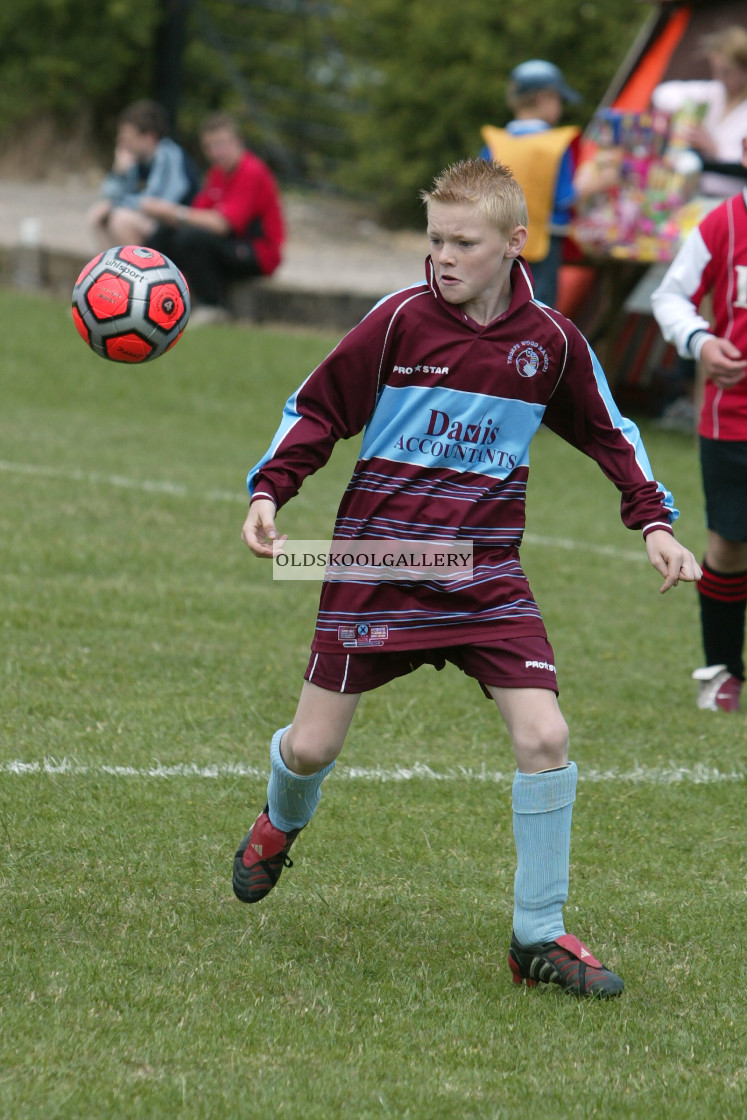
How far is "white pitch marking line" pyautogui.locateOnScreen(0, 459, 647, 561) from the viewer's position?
8.42m

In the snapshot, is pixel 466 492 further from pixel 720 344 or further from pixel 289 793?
pixel 720 344

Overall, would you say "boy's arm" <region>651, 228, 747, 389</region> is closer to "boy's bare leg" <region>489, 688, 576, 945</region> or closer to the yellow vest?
"boy's bare leg" <region>489, 688, 576, 945</region>

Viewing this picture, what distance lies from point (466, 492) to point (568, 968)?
1.10 meters

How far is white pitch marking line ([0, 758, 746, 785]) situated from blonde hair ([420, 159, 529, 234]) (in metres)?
1.96

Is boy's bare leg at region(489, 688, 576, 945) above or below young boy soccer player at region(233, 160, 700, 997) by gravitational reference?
below

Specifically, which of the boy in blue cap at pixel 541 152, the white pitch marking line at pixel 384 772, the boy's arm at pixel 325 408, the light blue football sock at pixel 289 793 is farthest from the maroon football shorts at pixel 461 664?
the boy in blue cap at pixel 541 152

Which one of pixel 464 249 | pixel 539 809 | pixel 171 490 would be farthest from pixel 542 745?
pixel 171 490

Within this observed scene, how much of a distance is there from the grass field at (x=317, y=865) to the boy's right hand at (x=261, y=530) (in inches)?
37.7

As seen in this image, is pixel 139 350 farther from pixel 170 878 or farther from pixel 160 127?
pixel 160 127

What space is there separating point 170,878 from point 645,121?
892 cm

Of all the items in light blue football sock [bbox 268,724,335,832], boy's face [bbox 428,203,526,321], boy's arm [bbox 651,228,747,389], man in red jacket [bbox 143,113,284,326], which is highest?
boy's face [bbox 428,203,526,321]

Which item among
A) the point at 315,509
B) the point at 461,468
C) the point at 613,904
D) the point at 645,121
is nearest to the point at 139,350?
the point at 461,468

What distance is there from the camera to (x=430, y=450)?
12.0 feet

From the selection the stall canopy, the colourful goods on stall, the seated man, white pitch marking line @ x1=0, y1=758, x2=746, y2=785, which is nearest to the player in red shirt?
white pitch marking line @ x1=0, y1=758, x2=746, y2=785
